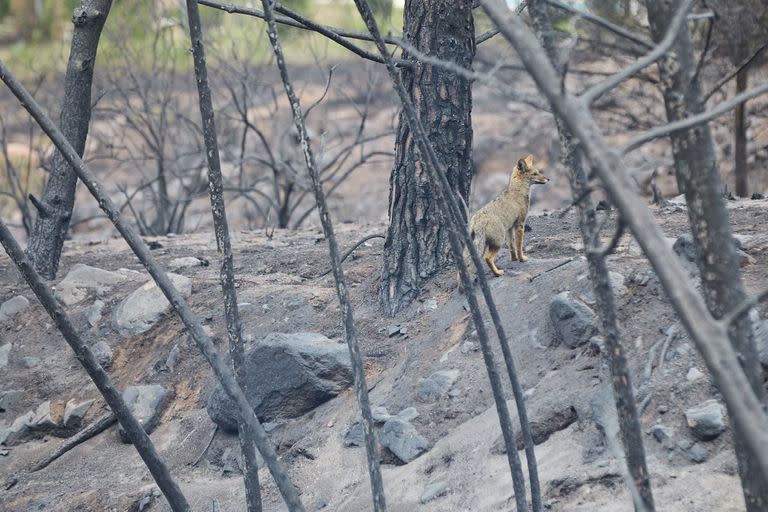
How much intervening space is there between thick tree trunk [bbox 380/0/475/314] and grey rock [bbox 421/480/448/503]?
6.12 feet

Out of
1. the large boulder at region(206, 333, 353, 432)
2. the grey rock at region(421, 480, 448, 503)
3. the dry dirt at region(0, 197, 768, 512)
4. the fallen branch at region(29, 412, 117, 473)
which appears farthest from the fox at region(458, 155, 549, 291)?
the fallen branch at region(29, 412, 117, 473)

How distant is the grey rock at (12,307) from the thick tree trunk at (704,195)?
5788mm

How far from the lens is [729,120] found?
41.5ft

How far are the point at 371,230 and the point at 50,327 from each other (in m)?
3.18

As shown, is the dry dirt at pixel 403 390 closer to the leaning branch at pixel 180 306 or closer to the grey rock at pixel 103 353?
the grey rock at pixel 103 353

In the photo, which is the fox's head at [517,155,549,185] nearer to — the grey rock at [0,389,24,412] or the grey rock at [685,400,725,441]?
the grey rock at [685,400,725,441]

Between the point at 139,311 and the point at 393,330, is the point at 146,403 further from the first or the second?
the point at 393,330

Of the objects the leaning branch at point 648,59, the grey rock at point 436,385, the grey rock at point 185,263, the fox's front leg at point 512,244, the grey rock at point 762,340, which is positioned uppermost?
the leaning branch at point 648,59

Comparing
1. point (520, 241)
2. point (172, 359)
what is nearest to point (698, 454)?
point (520, 241)

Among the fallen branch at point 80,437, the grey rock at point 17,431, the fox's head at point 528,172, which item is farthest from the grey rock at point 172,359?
the fox's head at point 528,172

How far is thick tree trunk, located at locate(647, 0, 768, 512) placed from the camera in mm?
2674

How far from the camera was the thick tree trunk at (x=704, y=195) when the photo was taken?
2674 mm

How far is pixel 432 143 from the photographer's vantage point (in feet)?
19.2

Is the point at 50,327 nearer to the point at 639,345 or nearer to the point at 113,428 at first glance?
the point at 113,428
